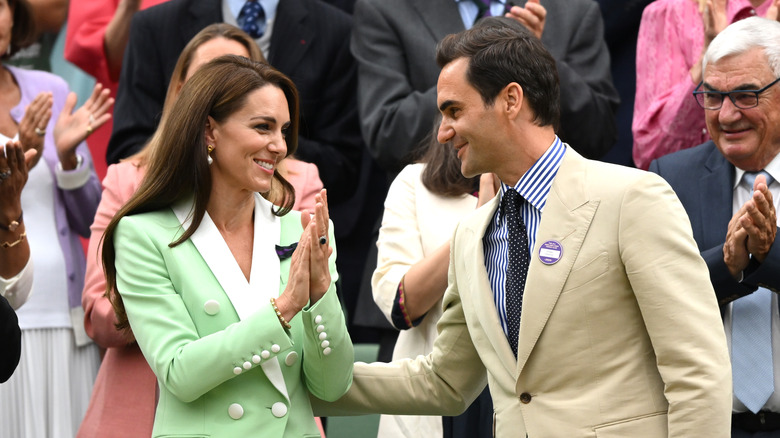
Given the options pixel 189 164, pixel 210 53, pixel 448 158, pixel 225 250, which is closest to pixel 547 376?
pixel 225 250

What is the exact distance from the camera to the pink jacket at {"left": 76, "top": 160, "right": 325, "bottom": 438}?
4.84m

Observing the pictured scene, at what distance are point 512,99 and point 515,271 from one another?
0.56 metres

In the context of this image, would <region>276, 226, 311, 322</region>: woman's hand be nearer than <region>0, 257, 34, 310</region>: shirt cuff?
Yes

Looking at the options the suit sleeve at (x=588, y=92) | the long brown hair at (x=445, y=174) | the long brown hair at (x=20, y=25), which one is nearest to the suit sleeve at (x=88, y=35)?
the long brown hair at (x=20, y=25)

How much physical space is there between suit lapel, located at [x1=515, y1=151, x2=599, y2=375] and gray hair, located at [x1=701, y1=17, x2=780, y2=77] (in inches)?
58.2

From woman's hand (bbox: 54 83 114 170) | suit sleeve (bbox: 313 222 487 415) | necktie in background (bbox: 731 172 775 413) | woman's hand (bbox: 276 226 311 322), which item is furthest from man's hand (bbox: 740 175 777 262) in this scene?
woman's hand (bbox: 54 83 114 170)

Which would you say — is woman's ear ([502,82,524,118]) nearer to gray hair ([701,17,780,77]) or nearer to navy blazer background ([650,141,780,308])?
navy blazer background ([650,141,780,308])

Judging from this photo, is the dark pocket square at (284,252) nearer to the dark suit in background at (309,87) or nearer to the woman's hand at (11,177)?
the woman's hand at (11,177)

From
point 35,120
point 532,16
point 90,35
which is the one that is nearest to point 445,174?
point 532,16

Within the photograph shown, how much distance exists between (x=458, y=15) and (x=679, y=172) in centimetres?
148

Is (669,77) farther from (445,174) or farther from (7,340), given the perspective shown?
(7,340)

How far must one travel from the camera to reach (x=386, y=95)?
5.70 m

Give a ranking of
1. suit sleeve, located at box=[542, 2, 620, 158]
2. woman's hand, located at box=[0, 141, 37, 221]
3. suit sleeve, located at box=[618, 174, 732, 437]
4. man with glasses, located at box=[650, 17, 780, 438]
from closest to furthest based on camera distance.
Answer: suit sleeve, located at box=[618, 174, 732, 437], man with glasses, located at box=[650, 17, 780, 438], woman's hand, located at box=[0, 141, 37, 221], suit sleeve, located at box=[542, 2, 620, 158]

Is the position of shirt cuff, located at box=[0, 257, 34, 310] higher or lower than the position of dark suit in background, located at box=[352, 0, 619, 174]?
lower
